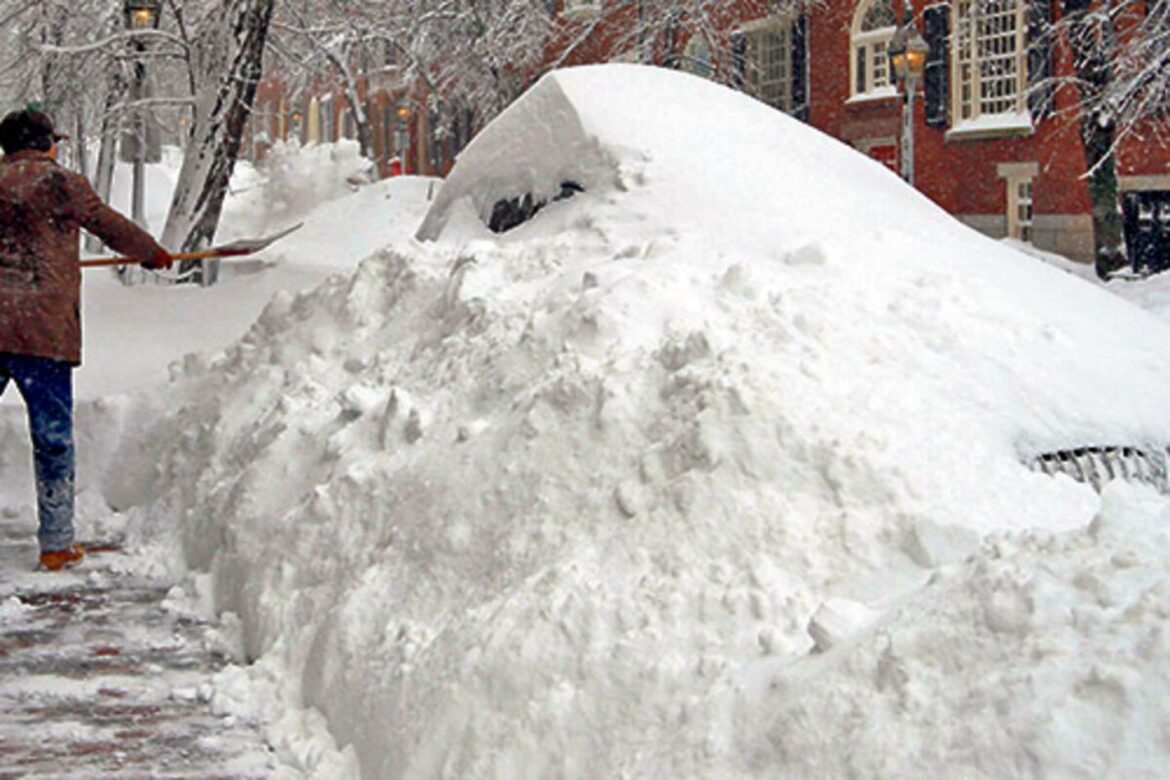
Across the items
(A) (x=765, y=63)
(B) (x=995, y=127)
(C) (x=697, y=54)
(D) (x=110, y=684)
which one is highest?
(C) (x=697, y=54)

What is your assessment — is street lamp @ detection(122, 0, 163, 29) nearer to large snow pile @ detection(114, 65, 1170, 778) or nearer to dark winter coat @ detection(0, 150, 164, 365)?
large snow pile @ detection(114, 65, 1170, 778)

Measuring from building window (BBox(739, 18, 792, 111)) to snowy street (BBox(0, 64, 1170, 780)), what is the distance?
23.2 meters

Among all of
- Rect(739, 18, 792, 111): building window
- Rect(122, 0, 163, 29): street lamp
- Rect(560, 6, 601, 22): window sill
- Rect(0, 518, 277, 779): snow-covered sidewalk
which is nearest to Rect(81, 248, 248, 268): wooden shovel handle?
Rect(0, 518, 277, 779): snow-covered sidewalk

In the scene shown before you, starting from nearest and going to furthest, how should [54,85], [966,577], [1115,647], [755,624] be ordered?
1. [1115,647]
2. [966,577]
3. [755,624]
4. [54,85]

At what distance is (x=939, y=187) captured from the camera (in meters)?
25.5

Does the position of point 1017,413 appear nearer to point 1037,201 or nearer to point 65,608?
point 65,608

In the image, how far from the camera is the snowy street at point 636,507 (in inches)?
118

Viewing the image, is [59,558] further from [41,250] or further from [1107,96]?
[1107,96]

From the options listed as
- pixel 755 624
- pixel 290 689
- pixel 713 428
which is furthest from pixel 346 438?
pixel 755 624

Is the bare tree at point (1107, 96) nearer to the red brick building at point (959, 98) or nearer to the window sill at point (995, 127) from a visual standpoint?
the red brick building at point (959, 98)

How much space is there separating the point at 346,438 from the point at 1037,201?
19.6 meters

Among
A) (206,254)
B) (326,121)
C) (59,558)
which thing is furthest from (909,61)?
(326,121)

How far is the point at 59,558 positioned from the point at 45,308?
956 millimetres

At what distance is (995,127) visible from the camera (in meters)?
24.1
